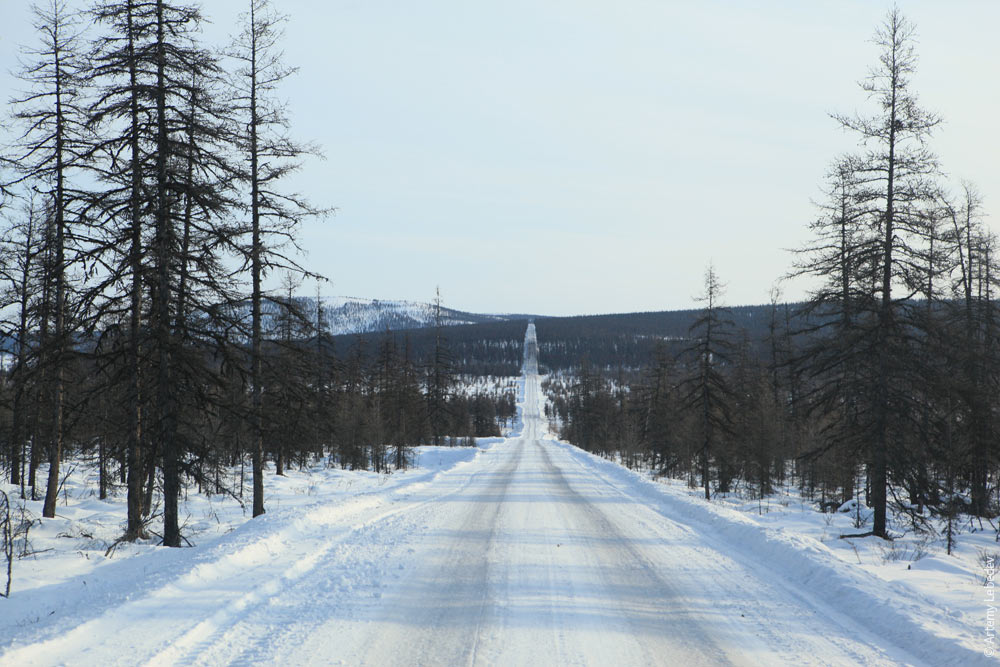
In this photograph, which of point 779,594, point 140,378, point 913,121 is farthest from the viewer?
point 913,121

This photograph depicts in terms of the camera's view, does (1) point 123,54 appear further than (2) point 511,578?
Yes

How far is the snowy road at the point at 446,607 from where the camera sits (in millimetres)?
5410

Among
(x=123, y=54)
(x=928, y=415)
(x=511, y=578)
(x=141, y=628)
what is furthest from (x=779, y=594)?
(x=123, y=54)

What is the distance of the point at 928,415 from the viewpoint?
15055mm

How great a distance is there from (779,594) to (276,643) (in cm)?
652

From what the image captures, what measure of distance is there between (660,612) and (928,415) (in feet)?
42.2

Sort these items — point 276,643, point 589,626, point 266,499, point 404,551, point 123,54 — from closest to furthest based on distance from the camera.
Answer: point 276,643
point 589,626
point 404,551
point 123,54
point 266,499

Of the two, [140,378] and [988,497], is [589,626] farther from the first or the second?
[988,497]

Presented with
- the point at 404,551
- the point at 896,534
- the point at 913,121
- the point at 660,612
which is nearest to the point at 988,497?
the point at 896,534

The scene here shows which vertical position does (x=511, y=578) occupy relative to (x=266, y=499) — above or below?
above

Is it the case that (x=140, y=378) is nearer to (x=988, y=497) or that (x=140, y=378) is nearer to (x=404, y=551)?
(x=404, y=551)

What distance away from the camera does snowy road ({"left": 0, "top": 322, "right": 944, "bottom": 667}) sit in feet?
17.7

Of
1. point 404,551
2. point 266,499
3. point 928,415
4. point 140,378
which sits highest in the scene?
point 140,378

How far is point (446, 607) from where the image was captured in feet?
22.4
